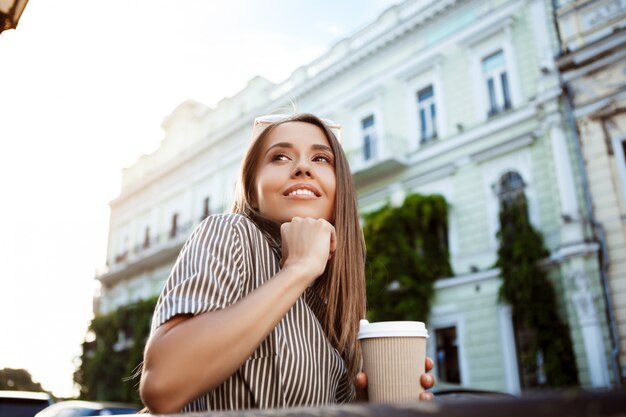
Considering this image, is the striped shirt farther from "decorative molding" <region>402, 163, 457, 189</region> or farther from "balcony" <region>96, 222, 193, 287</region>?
"balcony" <region>96, 222, 193, 287</region>

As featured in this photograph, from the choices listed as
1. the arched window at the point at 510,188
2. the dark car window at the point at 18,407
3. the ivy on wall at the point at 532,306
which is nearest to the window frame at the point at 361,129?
the arched window at the point at 510,188

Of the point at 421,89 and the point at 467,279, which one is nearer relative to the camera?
the point at 467,279

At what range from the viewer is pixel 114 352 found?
877 inches

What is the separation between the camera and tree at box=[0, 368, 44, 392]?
22.7 meters

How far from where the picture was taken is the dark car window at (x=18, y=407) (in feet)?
13.9

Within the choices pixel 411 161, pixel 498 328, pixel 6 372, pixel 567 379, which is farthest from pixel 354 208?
pixel 6 372

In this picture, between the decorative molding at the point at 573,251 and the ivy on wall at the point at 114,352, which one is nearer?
the decorative molding at the point at 573,251

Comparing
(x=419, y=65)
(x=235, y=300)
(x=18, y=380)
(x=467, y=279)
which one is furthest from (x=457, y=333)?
(x=18, y=380)

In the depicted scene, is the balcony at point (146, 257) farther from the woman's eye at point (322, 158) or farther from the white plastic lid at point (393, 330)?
the white plastic lid at point (393, 330)

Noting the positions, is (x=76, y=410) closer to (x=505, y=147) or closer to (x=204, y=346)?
(x=204, y=346)

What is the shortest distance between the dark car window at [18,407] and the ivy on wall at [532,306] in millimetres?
8920

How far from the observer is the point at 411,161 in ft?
46.3

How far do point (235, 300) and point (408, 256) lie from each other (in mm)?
11761

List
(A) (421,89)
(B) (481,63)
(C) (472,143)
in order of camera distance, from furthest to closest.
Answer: (A) (421,89), (B) (481,63), (C) (472,143)
